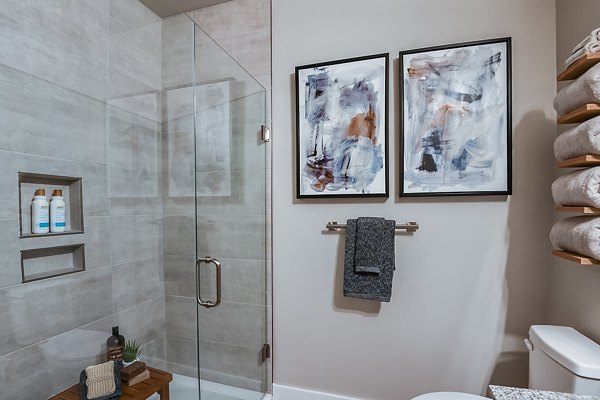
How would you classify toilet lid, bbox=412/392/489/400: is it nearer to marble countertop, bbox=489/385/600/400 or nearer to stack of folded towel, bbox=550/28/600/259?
marble countertop, bbox=489/385/600/400

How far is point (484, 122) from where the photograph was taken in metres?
1.55

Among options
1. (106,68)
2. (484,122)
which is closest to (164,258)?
(106,68)

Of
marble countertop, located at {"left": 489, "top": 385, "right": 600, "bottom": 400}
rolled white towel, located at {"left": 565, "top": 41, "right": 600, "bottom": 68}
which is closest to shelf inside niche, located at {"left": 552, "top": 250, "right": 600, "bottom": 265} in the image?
marble countertop, located at {"left": 489, "top": 385, "right": 600, "bottom": 400}

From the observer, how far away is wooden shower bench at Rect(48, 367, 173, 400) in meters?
1.17

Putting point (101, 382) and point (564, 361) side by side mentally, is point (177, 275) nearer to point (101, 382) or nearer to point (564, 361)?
point (101, 382)

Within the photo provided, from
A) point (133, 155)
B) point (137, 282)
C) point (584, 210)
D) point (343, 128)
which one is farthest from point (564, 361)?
point (133, 155)

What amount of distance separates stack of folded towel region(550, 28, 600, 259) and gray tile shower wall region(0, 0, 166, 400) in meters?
1.71

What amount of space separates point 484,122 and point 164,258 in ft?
5.68

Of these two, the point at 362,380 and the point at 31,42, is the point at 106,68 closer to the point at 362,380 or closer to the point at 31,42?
the point at 31,42

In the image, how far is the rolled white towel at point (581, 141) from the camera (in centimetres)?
107

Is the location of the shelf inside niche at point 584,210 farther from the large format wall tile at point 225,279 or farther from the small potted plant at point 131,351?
the small potted plant at point 131,351

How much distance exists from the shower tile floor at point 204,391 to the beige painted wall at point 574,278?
170 centimetres

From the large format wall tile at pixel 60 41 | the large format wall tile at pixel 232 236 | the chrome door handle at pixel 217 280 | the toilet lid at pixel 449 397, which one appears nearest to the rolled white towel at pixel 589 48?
the toilet lid at pixel 449 397

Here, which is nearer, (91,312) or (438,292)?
(91,312)
